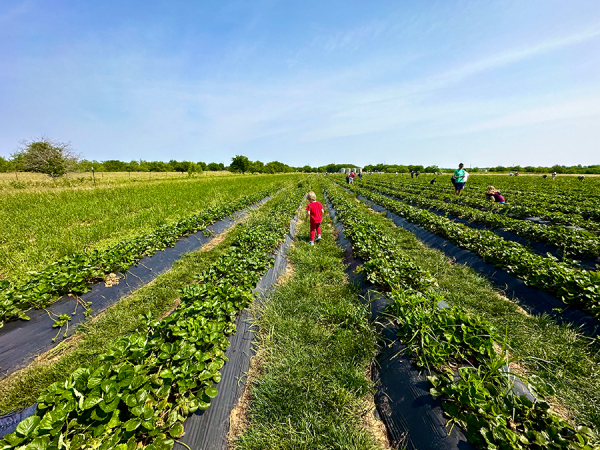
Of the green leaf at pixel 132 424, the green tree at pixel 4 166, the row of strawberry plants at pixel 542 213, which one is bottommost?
the green leaf at pixel 132 424

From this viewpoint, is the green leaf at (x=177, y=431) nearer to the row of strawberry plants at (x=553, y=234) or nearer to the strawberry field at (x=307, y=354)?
the strawberry field at (x=307, y=354)

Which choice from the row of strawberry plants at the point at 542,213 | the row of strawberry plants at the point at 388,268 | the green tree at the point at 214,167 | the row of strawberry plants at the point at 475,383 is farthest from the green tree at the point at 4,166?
the row of strawberry plants at the point at 542,213

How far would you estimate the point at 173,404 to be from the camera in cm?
225

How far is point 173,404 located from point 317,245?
19.4 feet

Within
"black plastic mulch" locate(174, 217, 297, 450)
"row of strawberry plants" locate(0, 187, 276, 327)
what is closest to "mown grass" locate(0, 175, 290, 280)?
"row of strawberry plants" locate(0, 187, 276, 327)

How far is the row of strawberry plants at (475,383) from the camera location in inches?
68.1

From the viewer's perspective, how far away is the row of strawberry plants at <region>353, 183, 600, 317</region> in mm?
3800

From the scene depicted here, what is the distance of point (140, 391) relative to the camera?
6.41 ft

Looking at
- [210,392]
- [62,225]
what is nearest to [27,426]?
[210,392]

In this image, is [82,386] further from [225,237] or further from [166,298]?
[225,237]

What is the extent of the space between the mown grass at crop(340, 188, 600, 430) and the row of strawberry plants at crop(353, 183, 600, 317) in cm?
57

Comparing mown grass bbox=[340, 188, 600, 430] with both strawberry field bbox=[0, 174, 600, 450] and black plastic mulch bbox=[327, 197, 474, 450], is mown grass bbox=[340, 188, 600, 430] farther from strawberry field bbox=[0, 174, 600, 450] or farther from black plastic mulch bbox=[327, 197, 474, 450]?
black plastic mulch bbox=[327, 197, 474, 450]

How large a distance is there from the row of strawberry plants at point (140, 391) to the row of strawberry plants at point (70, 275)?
2141mm

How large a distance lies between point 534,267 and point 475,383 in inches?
171
